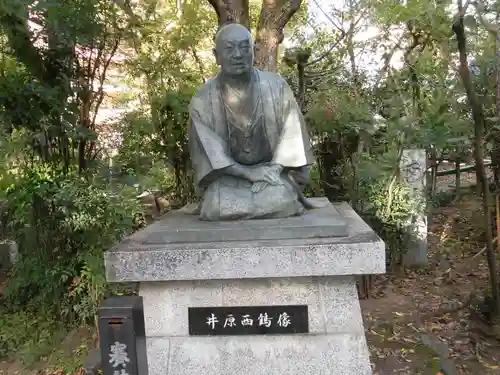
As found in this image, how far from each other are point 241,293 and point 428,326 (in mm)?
2747

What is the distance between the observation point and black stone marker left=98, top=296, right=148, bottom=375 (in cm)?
202

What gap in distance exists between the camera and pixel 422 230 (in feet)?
19.4

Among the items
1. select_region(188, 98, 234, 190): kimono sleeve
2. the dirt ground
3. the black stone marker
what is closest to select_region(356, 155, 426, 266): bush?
the dirt ground

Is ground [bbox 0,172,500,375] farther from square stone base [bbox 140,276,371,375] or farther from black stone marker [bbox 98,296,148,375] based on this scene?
black stone marker [bbox 98,296,148,375]

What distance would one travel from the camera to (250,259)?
2.40 m

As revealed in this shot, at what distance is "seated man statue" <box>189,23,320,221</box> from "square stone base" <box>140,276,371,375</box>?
45 cm

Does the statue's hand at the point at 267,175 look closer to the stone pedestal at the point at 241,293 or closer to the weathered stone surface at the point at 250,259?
the stone pedestal at the point at 241,293

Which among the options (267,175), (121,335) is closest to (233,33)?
(267,175)

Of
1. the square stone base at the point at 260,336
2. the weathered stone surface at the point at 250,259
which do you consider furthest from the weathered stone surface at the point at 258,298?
the weathered stone surface at the point at 250,259

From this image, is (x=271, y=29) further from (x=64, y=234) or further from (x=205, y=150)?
(x=64, y=234)

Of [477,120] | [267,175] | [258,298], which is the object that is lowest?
Answer: [258,298]

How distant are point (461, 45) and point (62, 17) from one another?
11.0 ft

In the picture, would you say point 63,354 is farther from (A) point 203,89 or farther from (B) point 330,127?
(B) point 330,127

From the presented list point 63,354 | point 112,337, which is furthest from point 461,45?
point 63,354
